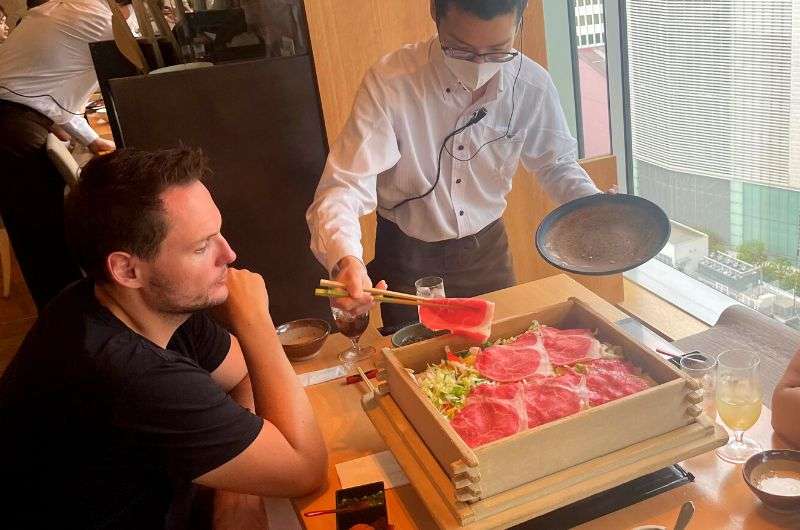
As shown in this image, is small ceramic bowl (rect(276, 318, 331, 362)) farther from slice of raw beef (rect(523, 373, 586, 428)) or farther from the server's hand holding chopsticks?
slice of raw beef (rect(523, 373, 586, 428))

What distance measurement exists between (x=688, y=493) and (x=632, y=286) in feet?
9.09

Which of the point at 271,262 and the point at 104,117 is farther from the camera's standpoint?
the point at 104,117

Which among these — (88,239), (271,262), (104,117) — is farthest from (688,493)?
(104,117)

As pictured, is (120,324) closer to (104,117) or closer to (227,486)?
(227,486)

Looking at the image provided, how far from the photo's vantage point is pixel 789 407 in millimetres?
1327

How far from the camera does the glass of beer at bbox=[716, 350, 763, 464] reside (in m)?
1.32

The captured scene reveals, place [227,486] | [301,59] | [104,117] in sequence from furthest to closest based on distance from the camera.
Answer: [104,117]
[301,59]
[227,486]

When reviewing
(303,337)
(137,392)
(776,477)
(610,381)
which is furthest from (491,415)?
(303,337)

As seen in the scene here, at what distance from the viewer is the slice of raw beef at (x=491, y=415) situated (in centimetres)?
127

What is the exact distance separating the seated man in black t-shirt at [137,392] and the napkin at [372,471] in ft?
0.17

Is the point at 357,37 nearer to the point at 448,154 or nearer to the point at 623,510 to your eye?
the point at 448,154

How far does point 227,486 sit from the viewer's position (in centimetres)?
143

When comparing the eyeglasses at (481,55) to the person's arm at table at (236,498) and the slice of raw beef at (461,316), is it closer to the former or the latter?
the slice of raw beef at (461,316)

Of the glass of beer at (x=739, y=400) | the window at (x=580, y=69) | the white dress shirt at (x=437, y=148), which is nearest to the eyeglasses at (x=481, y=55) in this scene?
the white dress shirt at (x=437, y=148)
